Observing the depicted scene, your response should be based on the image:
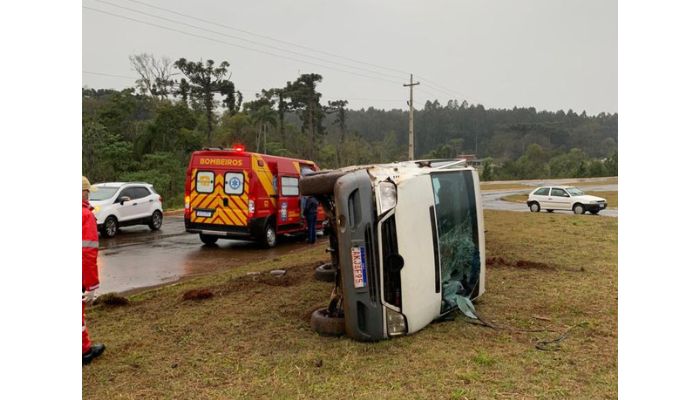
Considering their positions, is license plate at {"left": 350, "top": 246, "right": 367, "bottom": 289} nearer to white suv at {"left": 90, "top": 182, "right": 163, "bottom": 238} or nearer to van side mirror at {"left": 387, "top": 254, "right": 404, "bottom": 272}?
van side mirror at {"left": 387, "top": 254, "right": 404, "bottom": 272}

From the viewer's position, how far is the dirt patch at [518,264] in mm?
8156

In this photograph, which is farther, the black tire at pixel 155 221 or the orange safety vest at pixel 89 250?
the black tire at pixel 155 221

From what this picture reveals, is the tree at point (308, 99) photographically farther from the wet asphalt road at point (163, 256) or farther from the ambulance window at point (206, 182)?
the ambulance window at point (206, 182)

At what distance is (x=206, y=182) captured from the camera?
11797 millimetres

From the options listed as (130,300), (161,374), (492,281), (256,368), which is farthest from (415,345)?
(130,300)

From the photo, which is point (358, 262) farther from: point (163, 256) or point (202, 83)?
point (202, 83)

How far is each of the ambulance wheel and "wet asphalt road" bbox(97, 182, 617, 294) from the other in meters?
0.17

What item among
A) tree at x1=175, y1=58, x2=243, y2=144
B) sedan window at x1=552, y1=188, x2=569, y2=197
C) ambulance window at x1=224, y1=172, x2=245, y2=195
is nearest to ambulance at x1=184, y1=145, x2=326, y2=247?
ambulance window at x1=224, y1=172, x2=245, y2=195

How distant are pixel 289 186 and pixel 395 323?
8.93 m

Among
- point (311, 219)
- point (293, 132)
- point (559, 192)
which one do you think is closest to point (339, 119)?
point (293, 132)

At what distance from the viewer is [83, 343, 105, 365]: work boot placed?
4.20 metres

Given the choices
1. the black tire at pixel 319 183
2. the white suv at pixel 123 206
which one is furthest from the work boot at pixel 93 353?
the white suv at pixel 123 206

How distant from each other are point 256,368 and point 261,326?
112 centimetres

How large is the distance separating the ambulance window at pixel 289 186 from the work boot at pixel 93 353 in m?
8.43
